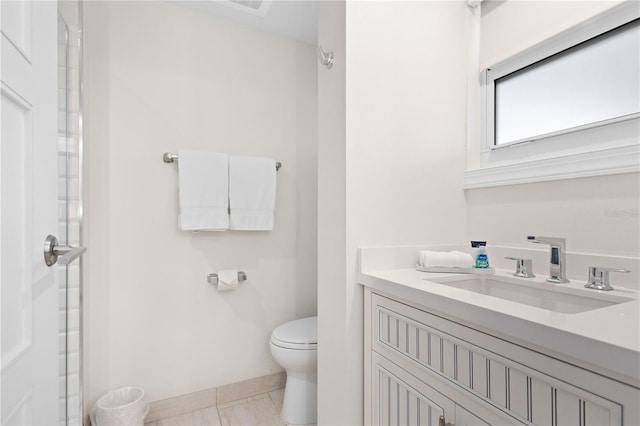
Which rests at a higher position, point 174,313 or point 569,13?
point 569,13

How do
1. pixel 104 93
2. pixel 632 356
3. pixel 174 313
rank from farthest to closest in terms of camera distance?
1. pixel 174 313
2. pixel 104 93
3. pixel 632 356

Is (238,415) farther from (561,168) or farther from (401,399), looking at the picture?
(561,168)

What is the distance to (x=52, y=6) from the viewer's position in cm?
76

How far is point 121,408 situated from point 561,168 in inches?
81.2

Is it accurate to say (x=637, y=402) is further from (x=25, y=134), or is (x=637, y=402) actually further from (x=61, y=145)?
(x=61, y=145)

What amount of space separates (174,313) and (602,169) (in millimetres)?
1960

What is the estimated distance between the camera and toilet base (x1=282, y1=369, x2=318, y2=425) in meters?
1.62

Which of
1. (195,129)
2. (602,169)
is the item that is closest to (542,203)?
(602,169)

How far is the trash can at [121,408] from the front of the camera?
4.76ft

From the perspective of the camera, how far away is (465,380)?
2.61 ft

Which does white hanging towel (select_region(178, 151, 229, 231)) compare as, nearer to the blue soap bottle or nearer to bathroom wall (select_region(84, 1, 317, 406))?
bathroom wall (select_region(84, 1, 317, 406))

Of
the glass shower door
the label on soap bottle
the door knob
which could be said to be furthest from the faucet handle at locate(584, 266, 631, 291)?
the glass shower door

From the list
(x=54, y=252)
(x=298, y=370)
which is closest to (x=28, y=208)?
(x=54, y=252)

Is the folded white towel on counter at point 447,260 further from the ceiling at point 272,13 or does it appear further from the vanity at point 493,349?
the ceiling at point 272,13
